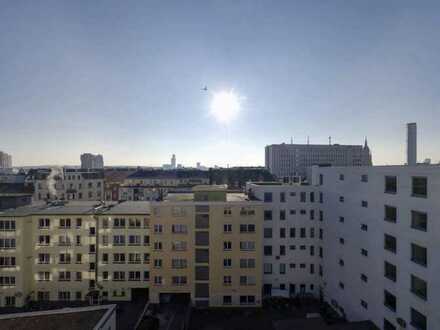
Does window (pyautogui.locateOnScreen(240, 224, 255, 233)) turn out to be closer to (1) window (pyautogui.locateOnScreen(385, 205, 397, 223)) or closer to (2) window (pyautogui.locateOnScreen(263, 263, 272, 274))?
(2) window (pyautogui.locateOnScreen(263, 263, 272, 274))

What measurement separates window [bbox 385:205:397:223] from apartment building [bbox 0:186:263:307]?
17509 millimetres

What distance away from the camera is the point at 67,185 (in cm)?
8300

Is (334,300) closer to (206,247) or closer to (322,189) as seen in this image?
(322,189)

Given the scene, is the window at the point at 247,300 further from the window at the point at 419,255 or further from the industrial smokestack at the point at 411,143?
the industrial smokestack at the point at 411,143

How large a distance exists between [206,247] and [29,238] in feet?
90.7

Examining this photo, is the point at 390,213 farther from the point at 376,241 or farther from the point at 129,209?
the point at 129,209

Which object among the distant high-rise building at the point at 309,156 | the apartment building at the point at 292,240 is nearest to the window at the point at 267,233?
the apartment building at the point at 292,240

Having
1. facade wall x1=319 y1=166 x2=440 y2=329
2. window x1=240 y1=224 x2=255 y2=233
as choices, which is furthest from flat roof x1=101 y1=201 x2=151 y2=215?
facade wall x1=319 y1=166 x2=440 y2=329

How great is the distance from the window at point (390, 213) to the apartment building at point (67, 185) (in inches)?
3103

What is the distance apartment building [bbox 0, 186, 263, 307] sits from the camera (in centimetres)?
3988

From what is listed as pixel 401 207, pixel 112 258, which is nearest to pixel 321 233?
pixel 401 207

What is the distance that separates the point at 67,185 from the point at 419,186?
90.8 meters

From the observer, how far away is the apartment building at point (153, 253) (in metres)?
39.9

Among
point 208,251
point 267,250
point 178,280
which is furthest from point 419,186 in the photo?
point 178,280
